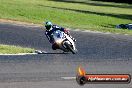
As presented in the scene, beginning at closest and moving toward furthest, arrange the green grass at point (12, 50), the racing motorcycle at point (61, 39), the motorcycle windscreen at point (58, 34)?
the motorcycle windscreen at point (58, 34) → the racing motorcycle at point (61, 39) → the green grass at point (12, 50)

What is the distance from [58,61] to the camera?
17.8m

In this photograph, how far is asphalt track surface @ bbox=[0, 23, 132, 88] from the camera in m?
13.9

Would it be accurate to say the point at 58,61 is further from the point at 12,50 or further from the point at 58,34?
the point at 58,34

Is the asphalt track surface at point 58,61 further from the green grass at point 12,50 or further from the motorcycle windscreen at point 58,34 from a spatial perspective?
the motorcycle windscreen at point 58,34

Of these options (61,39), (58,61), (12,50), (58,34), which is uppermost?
(58,34)

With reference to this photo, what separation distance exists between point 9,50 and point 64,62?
3.40 meters

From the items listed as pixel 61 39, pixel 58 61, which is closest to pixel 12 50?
pixel 58 61

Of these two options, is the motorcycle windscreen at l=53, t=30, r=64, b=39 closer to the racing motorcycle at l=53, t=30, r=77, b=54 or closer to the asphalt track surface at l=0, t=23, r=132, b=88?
the racing motorcycle at l=53, t=30, r=77, b=54

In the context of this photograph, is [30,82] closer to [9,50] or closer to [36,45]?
[9,50]

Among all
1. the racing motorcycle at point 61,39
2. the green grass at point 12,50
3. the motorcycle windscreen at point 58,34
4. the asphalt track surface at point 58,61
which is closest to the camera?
the motorcycle windscreen at point 58,34

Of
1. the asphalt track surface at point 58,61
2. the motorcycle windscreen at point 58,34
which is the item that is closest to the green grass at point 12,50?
the asphalt track surface at point 58,61

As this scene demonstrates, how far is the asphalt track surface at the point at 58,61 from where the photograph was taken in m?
13.9

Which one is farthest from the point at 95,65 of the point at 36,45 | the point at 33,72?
the point at 36,45

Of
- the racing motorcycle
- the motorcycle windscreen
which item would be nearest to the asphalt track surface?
the racing motorcycle
